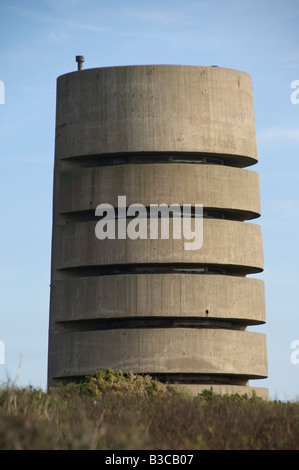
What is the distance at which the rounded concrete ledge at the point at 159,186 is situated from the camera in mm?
35219

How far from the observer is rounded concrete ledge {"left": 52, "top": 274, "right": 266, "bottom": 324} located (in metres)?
34.4

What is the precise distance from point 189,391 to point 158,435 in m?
17.5

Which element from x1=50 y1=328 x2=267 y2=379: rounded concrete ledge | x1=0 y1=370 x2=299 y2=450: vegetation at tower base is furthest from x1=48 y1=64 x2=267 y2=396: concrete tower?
x1=0 y1=370 x2=299 y2=450: vegetation at tower base

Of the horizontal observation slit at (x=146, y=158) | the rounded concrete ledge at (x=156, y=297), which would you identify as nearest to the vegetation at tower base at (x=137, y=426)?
the rounded concrete ledge at (x=156, y=297)

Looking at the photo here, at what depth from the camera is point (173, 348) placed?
34.1 meters

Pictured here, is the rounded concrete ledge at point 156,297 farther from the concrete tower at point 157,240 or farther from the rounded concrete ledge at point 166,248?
the rounded concrete ledge at point 166,248

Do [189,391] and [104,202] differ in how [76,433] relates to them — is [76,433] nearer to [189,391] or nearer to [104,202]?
[189,391]

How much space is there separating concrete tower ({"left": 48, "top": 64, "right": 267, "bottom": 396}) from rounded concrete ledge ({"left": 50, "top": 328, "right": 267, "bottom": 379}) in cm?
4

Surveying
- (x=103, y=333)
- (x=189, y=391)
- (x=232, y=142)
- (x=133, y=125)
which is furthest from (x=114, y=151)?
(x=189, y=391)

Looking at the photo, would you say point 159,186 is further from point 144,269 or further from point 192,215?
point 144,269

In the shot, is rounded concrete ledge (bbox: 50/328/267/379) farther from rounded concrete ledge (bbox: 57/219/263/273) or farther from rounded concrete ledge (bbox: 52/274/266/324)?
rounded concrete ledge (bbox: 57/219/263/273)

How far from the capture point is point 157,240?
3472cm

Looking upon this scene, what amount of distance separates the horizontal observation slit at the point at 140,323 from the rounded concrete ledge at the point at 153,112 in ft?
22.6

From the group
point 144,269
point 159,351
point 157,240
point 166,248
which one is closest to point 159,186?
point 157,240
